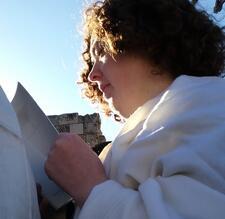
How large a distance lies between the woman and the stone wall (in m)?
4.66

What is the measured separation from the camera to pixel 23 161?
2.81ft

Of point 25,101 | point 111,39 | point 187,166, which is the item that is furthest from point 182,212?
point 111,39

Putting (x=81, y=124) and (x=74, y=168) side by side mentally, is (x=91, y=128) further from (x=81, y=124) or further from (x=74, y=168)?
(x=74, y=168)

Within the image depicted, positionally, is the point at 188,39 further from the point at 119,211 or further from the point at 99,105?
the point at 119,211

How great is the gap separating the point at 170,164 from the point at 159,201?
0.08 meters

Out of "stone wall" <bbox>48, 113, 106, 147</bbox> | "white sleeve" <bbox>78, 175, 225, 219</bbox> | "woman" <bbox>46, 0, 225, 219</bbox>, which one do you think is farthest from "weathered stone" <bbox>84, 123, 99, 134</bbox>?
"white sleeve" <bbox>78, 175, 225, 219</bbox>

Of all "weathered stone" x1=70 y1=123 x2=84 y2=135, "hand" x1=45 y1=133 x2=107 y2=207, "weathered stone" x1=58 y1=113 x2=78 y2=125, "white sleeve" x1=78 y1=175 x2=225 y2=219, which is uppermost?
"hand" x1=45 y1=133 x2=107 y2=207

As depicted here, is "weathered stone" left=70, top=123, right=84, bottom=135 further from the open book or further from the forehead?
the open book

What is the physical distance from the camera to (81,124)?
6355mm

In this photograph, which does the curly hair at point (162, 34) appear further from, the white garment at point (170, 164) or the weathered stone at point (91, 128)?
the weathered stone at point (91, 128)

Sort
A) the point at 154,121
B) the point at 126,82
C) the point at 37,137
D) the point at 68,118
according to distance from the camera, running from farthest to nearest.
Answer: the point at 68,118
the point at 126,82
the point at 37,137
the point at 154,121

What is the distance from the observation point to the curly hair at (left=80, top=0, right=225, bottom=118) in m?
1.29

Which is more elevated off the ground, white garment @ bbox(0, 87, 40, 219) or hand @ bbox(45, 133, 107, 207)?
white garment @ bbox(0, 87, 40, 219)

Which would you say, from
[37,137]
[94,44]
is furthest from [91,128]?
[37,137]
